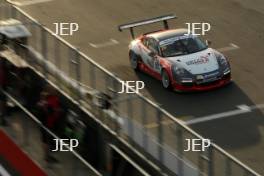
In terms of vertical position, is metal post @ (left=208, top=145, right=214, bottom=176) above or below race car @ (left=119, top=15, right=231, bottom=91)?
above

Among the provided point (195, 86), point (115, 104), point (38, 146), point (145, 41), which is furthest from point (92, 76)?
point (145, 41)

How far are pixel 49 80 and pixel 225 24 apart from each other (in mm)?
12942

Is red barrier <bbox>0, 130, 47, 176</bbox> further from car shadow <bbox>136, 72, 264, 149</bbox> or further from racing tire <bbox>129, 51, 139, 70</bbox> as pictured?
racing tire <bbox>129, 51, 139, 70</bbox>

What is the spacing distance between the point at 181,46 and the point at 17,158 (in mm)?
8273

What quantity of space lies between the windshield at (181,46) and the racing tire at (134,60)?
117 cm

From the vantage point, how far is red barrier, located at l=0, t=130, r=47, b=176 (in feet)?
58.6

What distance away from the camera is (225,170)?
13.5m

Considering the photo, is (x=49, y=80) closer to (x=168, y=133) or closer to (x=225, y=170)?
(x=168, y=133)

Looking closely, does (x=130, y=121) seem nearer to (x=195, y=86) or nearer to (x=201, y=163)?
(x=201, y=163)

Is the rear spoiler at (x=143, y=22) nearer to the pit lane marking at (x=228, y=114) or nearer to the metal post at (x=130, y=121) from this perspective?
the pit lane marking at (x=228, y=114)

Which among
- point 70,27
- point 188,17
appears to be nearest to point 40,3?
point 70,27

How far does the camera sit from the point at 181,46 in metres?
25.8

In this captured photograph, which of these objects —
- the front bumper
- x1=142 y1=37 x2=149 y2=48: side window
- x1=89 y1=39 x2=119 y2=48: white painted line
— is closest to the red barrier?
the front bumper

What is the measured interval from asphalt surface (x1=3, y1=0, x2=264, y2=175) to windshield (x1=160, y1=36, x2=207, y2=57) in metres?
0.90
